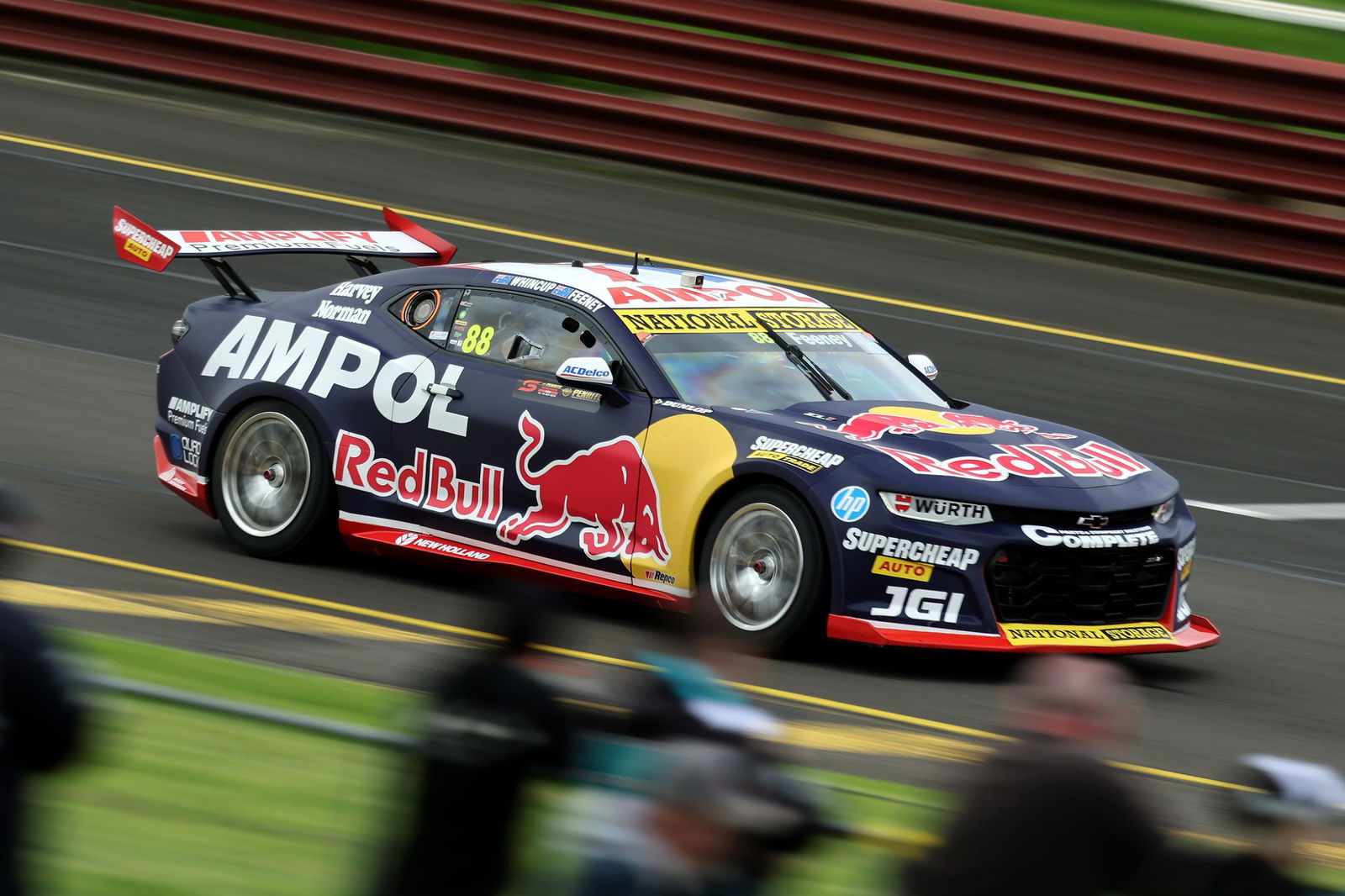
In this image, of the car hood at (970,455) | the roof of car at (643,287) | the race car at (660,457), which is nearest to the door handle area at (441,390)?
the race car at (660,457)

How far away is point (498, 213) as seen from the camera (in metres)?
17.2

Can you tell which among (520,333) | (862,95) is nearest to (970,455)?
(520,333)

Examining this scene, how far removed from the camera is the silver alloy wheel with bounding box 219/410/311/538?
994 centimetres

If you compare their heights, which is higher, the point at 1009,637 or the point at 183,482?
the point at 1009,637

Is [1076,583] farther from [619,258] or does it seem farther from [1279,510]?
[619,258]

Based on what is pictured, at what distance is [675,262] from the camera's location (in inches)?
634

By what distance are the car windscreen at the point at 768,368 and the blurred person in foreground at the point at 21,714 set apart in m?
5.26

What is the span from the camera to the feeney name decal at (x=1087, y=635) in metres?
8.28

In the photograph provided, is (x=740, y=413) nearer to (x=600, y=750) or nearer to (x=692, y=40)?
(x=600, y=750)

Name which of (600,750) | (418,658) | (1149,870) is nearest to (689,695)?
(600,750)

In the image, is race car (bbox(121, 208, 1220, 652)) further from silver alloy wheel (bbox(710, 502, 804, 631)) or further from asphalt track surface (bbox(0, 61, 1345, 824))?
asphalt track surface (bbox(0, 61, 1345, 824))

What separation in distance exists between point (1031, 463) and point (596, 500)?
6.20 ft

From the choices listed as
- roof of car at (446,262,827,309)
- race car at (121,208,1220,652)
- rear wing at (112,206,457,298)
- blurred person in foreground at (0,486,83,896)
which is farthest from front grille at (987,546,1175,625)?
blurred person in foreground at (0,486,83,896)

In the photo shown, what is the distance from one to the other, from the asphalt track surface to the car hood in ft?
2.71
